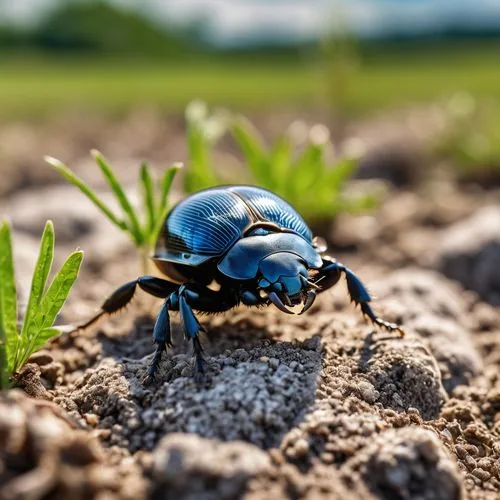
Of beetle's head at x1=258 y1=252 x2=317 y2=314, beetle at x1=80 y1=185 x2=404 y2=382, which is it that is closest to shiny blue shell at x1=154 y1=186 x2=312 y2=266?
beetle at x1=80 y1=185 x2=404 y2=382

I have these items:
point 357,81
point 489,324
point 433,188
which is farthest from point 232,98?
point 489,324

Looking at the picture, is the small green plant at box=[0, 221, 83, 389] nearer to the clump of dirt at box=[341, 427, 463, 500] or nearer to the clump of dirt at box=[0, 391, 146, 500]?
the clump of dirt at box=[0, 391, 146, 500]

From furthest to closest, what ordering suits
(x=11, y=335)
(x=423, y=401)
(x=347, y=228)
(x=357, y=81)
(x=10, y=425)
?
(x=357, y=81), (x=347, y=228), (x=423, y=401), (x=11, y=335), (x=10, y=425)

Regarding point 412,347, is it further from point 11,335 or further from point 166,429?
point 11,335

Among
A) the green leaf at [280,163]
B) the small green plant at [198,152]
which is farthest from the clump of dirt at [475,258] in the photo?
the small green plant at [198,152]

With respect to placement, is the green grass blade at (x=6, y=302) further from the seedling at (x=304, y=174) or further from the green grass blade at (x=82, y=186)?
the seedling at (x=304, y=174)

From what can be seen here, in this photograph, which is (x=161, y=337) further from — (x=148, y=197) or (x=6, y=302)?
(x=148, y=197)
